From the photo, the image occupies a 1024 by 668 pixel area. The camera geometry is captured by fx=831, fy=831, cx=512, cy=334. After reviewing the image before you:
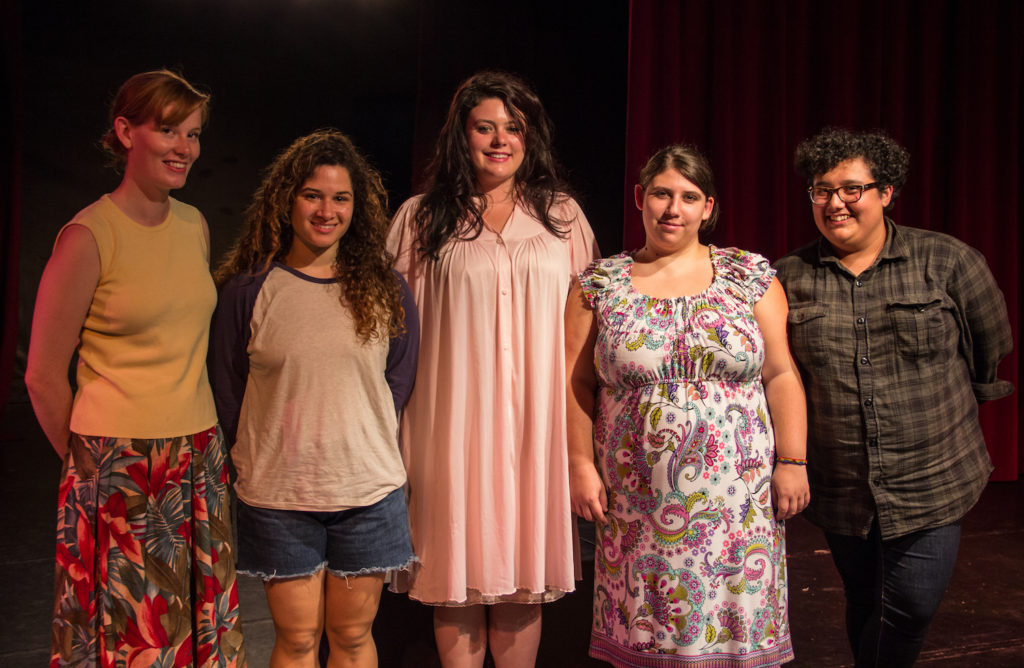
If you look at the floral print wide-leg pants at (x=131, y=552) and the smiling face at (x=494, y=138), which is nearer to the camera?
the floral print wide-leg pants at (x=131, y=552)

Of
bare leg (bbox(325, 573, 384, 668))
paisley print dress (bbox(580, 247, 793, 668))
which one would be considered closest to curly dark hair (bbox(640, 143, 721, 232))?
paisley print dress (bbox(580, 247, 793, 668))

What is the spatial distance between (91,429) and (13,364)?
145 inches

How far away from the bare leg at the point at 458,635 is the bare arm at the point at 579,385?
404 mm

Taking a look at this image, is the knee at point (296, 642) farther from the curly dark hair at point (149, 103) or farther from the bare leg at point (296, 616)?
the curly dark hair at point (149, 103)

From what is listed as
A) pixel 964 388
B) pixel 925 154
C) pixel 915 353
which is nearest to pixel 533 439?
pixel 915 353

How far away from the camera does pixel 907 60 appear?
4504 millimetres

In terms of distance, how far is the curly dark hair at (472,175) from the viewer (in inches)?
83.6

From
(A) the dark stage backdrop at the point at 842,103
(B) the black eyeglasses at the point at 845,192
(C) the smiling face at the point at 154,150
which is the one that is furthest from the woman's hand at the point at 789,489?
(A) the dark stage backdrop at the point at 842,103

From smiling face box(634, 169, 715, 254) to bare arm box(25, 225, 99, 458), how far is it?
1.23 meters

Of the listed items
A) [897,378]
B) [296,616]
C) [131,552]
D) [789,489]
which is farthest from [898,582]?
[131,552]

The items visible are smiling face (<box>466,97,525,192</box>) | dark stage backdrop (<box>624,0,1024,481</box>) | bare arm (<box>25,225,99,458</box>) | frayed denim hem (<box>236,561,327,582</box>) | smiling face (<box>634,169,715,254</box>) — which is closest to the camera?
bare arm (<box>25,225,99,458</box>)

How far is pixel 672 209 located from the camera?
1976 millimetres

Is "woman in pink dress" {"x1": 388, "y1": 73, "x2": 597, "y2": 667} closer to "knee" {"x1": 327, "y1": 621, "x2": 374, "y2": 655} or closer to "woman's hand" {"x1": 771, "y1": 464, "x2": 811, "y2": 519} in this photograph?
"knee" {"x1": 327, "y1": 621, "x2": 374, "y2": 655}

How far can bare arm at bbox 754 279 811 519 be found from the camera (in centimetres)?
200
